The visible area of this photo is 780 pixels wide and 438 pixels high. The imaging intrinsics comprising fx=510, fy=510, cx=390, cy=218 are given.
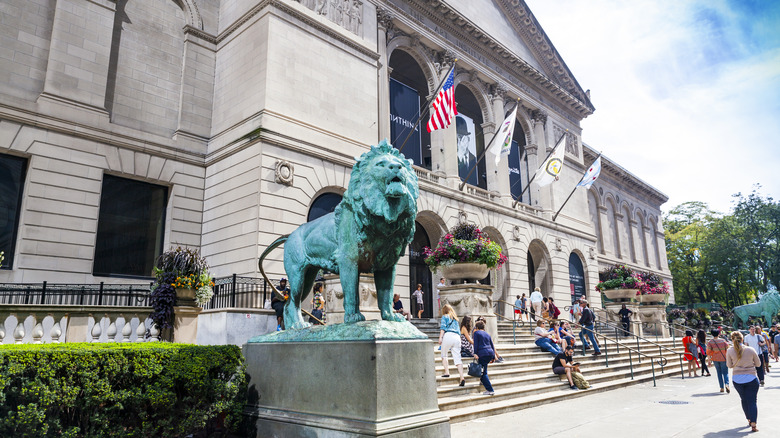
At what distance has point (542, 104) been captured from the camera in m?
36.6

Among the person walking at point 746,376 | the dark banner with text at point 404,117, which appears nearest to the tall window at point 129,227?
the dark banner with text at point 404,117

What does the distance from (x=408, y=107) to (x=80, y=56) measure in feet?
49.1

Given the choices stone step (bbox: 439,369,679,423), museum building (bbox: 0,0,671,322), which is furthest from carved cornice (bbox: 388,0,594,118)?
stone step (bbox: 439,369,679,423)

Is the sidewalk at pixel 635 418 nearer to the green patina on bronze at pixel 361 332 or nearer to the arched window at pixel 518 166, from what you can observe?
the green patina on bronze at pixel 361 332

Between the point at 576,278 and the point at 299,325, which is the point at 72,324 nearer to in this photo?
the point at 299,325

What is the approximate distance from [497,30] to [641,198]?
3390 centimetres

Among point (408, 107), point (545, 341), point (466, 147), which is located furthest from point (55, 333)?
point (466, 147)

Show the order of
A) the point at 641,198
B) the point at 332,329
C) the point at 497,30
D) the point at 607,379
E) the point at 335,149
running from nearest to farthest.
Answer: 1. the point at 332,329
2. the point at 607,379
3. the point at 335,149
4. the point at 497,30
5. the point at 641,198

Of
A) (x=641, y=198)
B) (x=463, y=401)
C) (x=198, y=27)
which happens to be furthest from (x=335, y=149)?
(x=641, y=198)

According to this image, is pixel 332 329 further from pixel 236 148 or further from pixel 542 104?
pixel 542 104

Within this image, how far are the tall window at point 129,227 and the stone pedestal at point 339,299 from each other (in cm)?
742

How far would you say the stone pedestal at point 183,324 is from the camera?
513 inches

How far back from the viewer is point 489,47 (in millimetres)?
31891

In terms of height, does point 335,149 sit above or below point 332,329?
above
